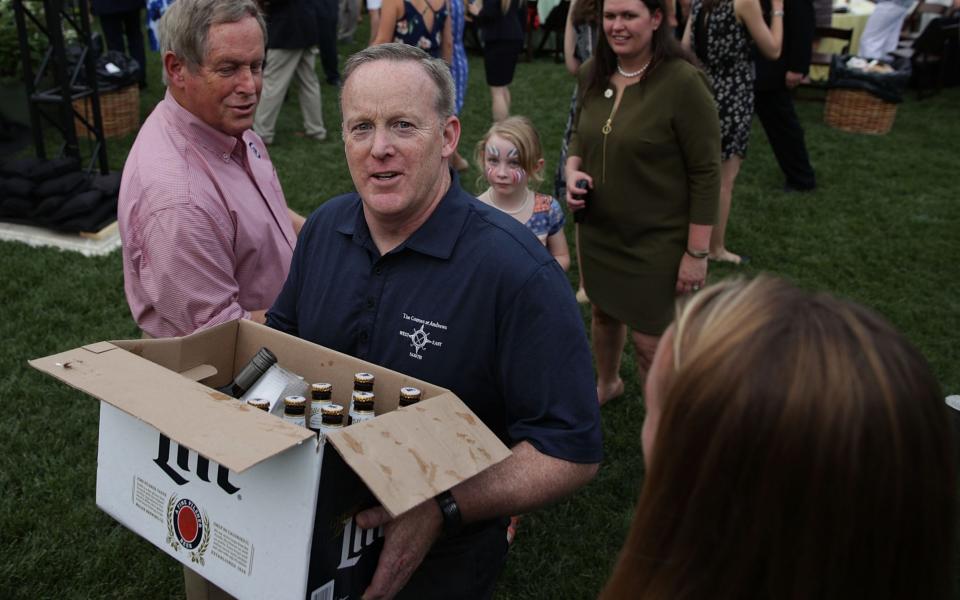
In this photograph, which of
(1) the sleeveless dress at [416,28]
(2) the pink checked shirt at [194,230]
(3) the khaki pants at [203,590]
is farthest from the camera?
(1) the sleeveless dress at [416,28]

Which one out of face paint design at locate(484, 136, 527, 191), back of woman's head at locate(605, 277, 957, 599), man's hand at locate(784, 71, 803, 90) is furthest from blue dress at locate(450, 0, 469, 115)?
back of woman's head at locate(605, 277, 957, 599)

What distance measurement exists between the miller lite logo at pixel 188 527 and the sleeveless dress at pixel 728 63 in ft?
15.6

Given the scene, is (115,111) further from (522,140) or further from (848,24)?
(848,24)

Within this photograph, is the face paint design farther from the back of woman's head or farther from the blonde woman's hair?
the back of woman's head

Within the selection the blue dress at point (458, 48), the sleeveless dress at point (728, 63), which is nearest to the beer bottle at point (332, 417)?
the sleeveless dress at point (728, 63)

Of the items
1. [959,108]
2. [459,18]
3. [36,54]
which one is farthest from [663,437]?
[959,108]

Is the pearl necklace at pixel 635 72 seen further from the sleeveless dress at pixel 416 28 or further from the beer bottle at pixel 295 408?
the sleeveless dress at pixel 416 28

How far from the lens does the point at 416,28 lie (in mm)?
6770

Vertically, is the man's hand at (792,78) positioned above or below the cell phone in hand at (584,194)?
above

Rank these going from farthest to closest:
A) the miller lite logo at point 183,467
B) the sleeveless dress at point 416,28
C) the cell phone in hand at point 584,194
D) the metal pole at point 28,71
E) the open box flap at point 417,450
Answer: the metal pole at point 28,71, the sleeveless dress at point 416,28, the cell phone in hand at point 584,194, the miller lite logo at point 183,467, the open box flap at point 417,450

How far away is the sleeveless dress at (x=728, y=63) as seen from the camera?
5.54 metres

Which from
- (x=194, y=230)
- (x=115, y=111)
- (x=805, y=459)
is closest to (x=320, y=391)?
(x=194, y=230)

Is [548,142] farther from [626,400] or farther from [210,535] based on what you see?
[210,535]

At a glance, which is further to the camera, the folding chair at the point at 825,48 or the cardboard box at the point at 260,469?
the folding chair at the point at 825,48
